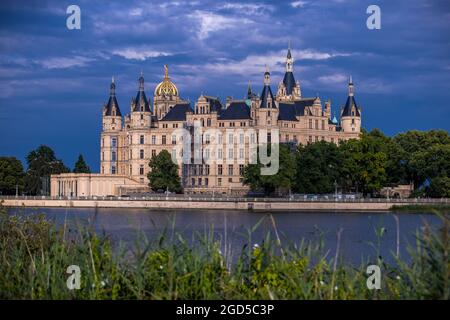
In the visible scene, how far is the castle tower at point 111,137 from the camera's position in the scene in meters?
93.4

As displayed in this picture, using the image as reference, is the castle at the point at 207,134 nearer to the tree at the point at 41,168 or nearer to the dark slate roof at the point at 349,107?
the dark slate roof at the point at 349,107

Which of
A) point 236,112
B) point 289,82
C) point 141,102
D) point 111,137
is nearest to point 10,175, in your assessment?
point 111,137

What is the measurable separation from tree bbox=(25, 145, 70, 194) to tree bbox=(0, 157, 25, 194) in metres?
3.60

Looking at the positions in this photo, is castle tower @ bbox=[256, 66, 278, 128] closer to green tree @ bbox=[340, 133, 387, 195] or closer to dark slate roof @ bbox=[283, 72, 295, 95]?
green tree @ bbox=[340, 133, 387, 195]

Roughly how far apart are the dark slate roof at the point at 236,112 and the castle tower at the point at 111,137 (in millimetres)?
15423

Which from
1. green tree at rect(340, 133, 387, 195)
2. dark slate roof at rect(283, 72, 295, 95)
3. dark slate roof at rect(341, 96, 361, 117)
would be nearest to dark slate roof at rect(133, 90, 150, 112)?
dark slate roof at rect(283, 72, 295, 95)

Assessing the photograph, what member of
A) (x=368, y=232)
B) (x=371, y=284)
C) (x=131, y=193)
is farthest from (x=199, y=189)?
(x=371, y=284)

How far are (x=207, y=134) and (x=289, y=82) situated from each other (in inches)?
676

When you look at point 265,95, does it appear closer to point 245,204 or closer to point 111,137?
point 245,204

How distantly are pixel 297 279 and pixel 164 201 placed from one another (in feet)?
199

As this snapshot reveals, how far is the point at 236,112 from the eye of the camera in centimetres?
8238

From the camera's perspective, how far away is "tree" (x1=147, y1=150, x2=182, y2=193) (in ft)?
260

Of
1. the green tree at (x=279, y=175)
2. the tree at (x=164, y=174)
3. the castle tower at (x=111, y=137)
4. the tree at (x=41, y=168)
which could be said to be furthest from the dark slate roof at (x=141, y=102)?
the green tree at (x=279, y=175)

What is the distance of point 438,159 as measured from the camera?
69.0 meters
